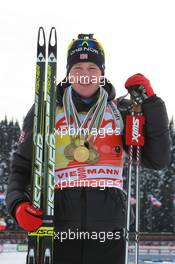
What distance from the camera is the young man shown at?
3.69 metres

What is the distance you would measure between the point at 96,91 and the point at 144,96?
0.39m

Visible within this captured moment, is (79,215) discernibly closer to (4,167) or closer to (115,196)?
(115,196)

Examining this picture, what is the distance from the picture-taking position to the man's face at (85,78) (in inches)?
156

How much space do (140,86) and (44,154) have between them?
0.97m

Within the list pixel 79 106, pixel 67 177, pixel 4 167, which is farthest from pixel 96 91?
pixel 4 167

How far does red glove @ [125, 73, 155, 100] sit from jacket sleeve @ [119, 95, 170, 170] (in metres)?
0.10

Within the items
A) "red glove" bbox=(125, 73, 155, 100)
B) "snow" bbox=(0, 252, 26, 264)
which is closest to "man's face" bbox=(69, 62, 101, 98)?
"red glove" bbox=(125, 73, 155, 100)

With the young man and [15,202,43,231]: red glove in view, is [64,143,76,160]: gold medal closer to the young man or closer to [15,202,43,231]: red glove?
the young man

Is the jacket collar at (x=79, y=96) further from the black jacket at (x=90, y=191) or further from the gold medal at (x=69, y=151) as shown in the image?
the gold medal at (x=69, y=151)

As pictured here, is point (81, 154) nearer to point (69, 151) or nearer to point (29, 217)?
point (69, 151)

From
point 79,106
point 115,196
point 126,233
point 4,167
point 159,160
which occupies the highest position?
point 4,167

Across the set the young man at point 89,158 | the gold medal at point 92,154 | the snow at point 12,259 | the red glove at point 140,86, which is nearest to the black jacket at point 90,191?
the young man at point 89,158

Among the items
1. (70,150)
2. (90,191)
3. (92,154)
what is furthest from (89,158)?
(90,191)

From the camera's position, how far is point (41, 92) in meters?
3.93
